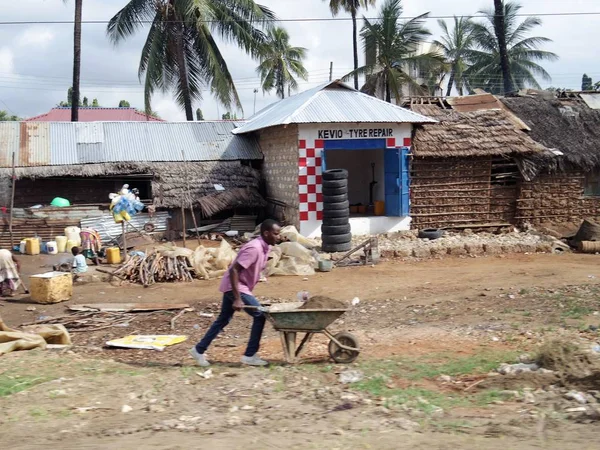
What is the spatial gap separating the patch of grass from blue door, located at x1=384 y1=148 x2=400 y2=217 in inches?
494

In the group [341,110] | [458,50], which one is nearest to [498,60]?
[458,50]

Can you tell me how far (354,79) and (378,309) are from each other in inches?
817

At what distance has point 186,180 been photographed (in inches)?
760

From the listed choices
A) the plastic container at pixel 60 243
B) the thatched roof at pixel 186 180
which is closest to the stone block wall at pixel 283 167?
the thatched roof at pixel 186 180

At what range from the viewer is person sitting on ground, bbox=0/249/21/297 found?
1191 centimetres

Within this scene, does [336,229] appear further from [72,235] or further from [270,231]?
[270,231]

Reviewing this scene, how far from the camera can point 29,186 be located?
19.4 m

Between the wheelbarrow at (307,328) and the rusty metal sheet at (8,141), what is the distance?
1462 centimetres

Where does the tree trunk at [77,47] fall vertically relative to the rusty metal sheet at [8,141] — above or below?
above

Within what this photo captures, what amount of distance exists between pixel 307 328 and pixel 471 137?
42.5ft

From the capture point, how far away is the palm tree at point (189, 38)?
23.3m

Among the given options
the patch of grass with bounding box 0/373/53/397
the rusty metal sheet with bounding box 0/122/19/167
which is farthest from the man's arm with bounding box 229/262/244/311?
the rusty metal sheet with bounding box 0/122/19/167

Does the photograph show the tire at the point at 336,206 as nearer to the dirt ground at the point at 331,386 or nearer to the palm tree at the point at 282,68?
the dirt ground at the point at 331,386

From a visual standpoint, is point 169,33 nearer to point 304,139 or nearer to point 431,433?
point 304,139
